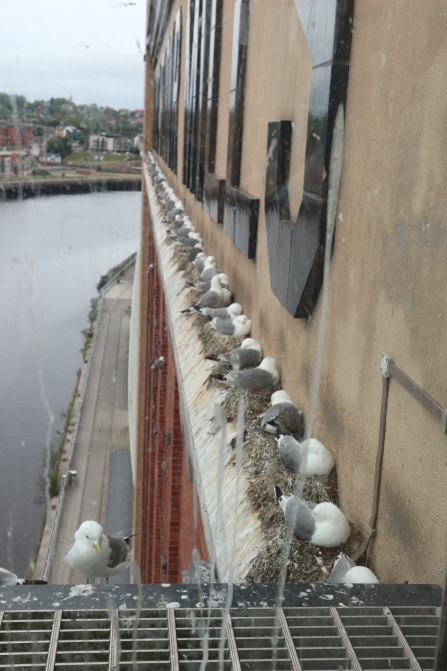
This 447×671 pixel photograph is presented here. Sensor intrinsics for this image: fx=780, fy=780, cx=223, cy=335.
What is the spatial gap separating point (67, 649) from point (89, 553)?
2184 millimetres

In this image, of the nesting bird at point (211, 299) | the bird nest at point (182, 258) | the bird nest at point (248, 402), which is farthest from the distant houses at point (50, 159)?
→ the bird nest at point (248, 402)

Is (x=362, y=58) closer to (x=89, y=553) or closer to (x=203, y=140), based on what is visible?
(x=89, y=553)

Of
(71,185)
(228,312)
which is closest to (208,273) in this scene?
(228,312)

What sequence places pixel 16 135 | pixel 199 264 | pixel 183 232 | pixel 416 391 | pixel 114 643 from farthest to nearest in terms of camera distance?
1. pixel 16 135
2. pixel 183 232
3. pixel 199 264
4. pixel 416 391
5. pixel 114 643

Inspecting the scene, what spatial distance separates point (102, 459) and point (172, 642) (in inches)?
1044

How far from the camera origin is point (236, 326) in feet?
16.7

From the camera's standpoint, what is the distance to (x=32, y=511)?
25344 mm

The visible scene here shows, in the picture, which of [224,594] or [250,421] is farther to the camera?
[250,421]

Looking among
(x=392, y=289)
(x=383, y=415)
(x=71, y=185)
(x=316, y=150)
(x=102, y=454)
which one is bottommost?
(x=102, y=454)

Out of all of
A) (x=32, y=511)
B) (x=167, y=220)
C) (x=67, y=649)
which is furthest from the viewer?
(x=32, y=511)

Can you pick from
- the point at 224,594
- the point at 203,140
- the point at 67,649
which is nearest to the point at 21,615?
the point at 67,649

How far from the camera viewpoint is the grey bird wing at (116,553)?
4.14 metres

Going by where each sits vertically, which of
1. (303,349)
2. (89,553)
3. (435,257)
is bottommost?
(89,553)

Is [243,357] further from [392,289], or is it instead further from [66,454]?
[66,454]
